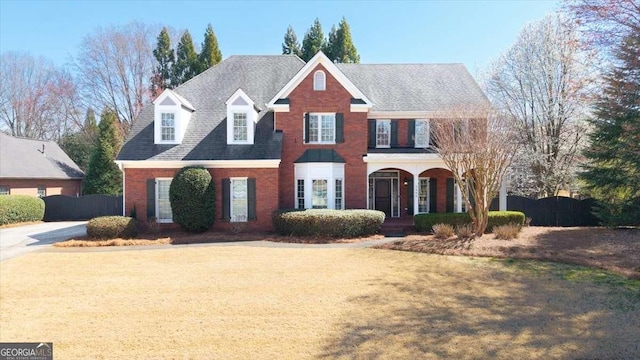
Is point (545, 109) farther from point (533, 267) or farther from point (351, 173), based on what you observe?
point (533, 267)

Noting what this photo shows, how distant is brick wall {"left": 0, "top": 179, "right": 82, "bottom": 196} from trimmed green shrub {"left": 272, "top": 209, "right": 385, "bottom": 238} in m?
23.0

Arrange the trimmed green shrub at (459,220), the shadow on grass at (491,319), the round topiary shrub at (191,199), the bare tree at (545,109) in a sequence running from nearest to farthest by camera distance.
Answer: the shadow on grass at (491,319) < the round topiary shrub at (191,199) < the trimmed green shrub at (459,220) < the bare tree at (545,109)

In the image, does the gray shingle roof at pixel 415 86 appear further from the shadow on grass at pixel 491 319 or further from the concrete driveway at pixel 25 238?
the concrete driveway at pixel 25 238

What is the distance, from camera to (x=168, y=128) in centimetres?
1723

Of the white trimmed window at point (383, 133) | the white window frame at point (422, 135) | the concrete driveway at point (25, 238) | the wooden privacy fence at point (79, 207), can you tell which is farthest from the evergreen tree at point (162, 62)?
the white window frame at point (422, 135)

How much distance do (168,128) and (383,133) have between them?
11.8 metres

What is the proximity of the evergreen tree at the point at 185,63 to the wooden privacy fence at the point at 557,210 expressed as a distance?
1304 inches

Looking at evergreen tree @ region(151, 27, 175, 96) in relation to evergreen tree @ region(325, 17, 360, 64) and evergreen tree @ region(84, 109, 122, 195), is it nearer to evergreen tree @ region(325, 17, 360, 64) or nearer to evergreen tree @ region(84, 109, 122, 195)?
evergreen tree @ region(84, 109, 122, 195)

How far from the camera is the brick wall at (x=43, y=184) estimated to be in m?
24.9

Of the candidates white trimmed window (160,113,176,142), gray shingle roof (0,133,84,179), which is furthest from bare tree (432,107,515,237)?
gray shingle roof (0,133,84,179)

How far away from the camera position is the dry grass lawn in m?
5.45

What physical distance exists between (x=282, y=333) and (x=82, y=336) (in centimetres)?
349

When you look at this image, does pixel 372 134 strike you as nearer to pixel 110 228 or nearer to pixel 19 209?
pixel 110 228

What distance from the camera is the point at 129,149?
16766 mm
